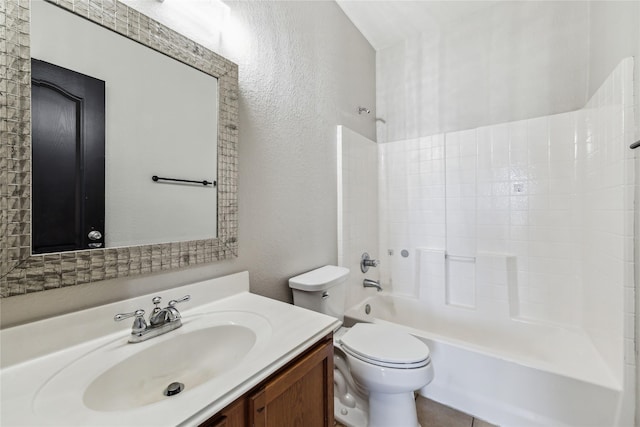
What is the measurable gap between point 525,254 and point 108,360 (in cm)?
238

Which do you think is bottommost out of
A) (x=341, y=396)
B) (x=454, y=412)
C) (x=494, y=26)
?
(x=454, y=412)

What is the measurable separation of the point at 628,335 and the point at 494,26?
7.19 ft

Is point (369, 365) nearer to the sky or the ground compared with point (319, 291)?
nearer to the ground

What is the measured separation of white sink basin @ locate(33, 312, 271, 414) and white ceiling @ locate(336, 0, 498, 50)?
7.54 ft

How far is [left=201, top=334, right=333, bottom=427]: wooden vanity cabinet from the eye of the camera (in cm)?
60

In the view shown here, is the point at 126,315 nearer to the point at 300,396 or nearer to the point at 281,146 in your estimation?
the point at 300,396

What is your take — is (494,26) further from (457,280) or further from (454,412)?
(454,412)

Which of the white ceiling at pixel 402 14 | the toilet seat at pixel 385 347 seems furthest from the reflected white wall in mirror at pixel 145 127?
the white ceiling at pixel 402 14

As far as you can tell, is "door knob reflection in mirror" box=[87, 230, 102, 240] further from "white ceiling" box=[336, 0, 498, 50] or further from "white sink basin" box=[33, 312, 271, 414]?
"white ceiling" box=[336, 0, 498, 50]

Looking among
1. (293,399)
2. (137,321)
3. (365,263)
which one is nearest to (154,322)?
(137,321)

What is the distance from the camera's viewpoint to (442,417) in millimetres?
1509

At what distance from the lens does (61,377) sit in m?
0.60

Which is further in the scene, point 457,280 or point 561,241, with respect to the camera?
point 457,280

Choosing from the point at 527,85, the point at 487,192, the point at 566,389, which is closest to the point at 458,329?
the point at 566,389
